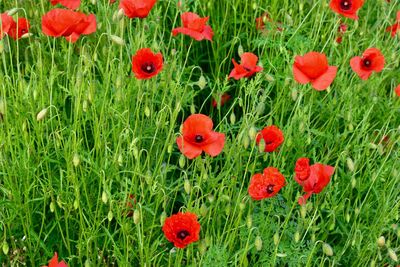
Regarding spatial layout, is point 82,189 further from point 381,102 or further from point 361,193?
point 381,102

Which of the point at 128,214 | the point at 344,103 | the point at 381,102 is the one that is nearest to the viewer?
the point at 128,214

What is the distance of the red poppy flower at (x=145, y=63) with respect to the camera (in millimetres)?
2111

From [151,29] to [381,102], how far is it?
36.5 inches

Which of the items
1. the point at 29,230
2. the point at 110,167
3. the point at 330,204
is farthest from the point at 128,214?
the point at 330,204

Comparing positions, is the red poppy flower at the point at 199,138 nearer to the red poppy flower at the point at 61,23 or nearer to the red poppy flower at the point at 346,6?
Result: the red poppy flower at the point at 61,23

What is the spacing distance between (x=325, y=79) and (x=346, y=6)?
0.45 meters

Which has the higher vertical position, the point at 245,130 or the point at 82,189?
the point at 245,130

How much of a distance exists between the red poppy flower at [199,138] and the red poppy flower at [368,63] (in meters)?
0.60

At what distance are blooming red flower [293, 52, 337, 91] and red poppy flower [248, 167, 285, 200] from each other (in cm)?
34

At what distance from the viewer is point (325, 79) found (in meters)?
2.21

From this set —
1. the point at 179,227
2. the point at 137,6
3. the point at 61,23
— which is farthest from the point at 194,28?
the point at 179,227

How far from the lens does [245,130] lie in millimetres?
2107

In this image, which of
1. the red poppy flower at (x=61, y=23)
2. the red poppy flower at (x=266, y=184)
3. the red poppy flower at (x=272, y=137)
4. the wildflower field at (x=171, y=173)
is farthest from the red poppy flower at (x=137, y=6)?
the red poppy flower at (x=266, y=184)

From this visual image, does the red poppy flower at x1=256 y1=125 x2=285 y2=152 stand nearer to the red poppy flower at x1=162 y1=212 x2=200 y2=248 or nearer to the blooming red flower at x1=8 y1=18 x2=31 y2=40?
the red poppy flower at x1=162 y1=212 x2=200 y2=248
